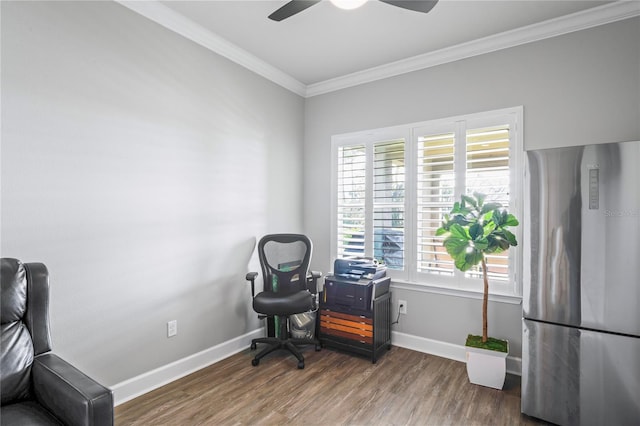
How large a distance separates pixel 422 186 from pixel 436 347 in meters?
1.52

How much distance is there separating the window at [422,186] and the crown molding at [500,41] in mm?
554

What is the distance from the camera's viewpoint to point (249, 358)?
3055 millimetres

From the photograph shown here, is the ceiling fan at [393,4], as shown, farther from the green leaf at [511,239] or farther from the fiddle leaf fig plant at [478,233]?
the green leaf at [511,239]

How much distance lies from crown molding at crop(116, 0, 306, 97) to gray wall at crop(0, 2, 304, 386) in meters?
0.07

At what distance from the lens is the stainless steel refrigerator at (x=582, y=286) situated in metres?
1.88

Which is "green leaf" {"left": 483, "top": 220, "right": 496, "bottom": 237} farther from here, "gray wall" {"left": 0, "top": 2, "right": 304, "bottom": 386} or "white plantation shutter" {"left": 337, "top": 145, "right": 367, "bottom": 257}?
"gray wall" {"left": 0, "top": 2, "right": 304, "bottom": 386}

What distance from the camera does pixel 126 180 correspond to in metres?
2.34

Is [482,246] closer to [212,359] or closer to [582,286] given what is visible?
[582,286]

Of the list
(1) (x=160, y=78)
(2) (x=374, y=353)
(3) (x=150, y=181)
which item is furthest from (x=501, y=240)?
(1) (x=160, y=78)

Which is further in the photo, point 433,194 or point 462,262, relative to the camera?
point 433,194

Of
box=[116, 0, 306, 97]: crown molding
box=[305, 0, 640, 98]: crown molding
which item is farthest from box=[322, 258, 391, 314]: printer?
box=[116, 0, 306, 97]: crown molding

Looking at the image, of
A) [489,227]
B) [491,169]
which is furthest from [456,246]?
[491,169]

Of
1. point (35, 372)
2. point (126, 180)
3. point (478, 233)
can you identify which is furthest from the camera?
point (478, 233)

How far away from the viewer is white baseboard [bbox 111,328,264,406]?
2.33 metres
